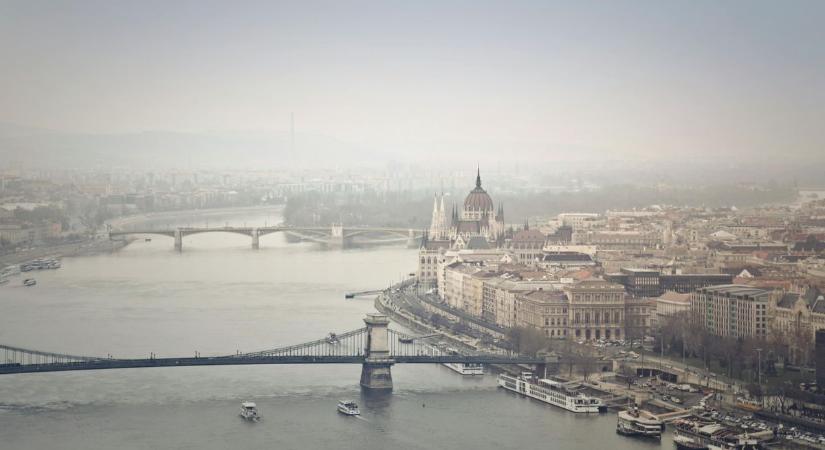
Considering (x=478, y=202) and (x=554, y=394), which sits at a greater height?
(x=478, y=202)

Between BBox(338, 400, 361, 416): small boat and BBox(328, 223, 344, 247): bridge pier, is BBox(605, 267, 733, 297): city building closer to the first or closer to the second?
BBox(338, 400, 361, 416): small boat

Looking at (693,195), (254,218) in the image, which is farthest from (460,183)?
(693,195)

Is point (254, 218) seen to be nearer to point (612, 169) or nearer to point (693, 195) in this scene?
point (612, 169)

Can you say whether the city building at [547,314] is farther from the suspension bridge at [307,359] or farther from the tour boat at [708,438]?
the tour boat at [708,438]

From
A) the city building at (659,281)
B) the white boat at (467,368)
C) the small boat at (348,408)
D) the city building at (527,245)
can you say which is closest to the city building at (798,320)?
the city building at (659,281)

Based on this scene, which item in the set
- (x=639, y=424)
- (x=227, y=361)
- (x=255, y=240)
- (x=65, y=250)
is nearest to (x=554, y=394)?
(x=639, y=424)

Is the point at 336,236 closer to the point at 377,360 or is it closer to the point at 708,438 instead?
the point at 377,360
